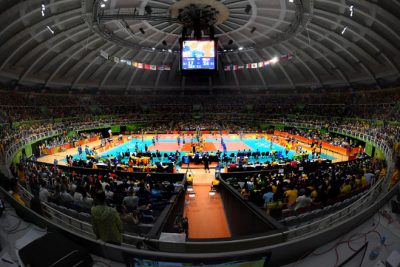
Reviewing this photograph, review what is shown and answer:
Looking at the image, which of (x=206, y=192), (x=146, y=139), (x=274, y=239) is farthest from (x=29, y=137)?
(x=274, y=239)

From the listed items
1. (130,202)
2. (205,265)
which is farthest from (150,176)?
(205,265)

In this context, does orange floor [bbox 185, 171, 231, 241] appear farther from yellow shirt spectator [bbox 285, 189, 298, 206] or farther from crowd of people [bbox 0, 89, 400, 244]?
yellow shirt spectator [bbox 285, 189, 298, 206]

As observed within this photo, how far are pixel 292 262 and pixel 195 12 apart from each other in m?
33.0

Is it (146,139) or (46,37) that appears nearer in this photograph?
(46,37)

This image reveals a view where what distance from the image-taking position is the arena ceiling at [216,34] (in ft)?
86.2

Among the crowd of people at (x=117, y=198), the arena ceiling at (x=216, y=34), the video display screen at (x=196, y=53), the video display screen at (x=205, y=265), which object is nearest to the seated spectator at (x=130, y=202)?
the crowd of people at (x=117, y=198)

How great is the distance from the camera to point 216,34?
43.2m

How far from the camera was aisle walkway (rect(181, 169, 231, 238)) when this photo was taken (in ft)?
38.0

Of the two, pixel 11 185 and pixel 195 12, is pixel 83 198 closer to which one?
pixel 11 185

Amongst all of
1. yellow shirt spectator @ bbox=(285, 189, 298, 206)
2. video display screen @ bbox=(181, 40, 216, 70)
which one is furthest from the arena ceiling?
yellow shirt spectator @ bbox=(285, 189, 298, 206)

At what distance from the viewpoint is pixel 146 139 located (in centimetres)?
4375

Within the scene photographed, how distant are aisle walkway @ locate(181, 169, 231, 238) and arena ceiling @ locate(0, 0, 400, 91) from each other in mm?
21972

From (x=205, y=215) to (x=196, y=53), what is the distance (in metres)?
22.8

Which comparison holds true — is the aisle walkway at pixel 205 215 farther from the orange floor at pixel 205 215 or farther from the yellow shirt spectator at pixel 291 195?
the yellow shirt spectator at pixel 291 195
